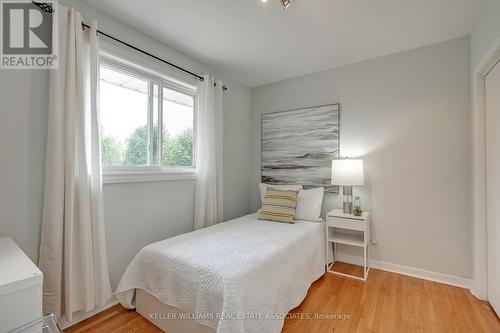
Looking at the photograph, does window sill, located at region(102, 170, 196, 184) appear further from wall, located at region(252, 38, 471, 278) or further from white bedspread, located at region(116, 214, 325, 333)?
wall, located at region(252, 38, 471, 278)

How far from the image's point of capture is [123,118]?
2193mm

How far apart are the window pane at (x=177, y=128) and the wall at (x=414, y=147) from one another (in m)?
1.91

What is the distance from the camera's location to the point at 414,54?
2.54m

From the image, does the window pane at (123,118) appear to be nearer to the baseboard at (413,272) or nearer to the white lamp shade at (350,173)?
the white lamp shade at (350,173)

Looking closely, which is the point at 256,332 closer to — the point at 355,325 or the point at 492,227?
the point at 355,325

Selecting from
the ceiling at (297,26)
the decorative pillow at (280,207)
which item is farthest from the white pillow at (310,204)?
the ceiling at (297,26)

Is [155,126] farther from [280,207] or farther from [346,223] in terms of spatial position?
[346,223]

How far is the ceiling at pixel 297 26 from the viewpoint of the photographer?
1862 millimetres

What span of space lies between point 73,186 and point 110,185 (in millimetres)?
339

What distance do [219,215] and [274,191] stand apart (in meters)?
0.80

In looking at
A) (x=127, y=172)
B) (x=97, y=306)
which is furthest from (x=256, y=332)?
(x=127, y=172)

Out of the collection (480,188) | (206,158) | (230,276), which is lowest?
(230,276)
